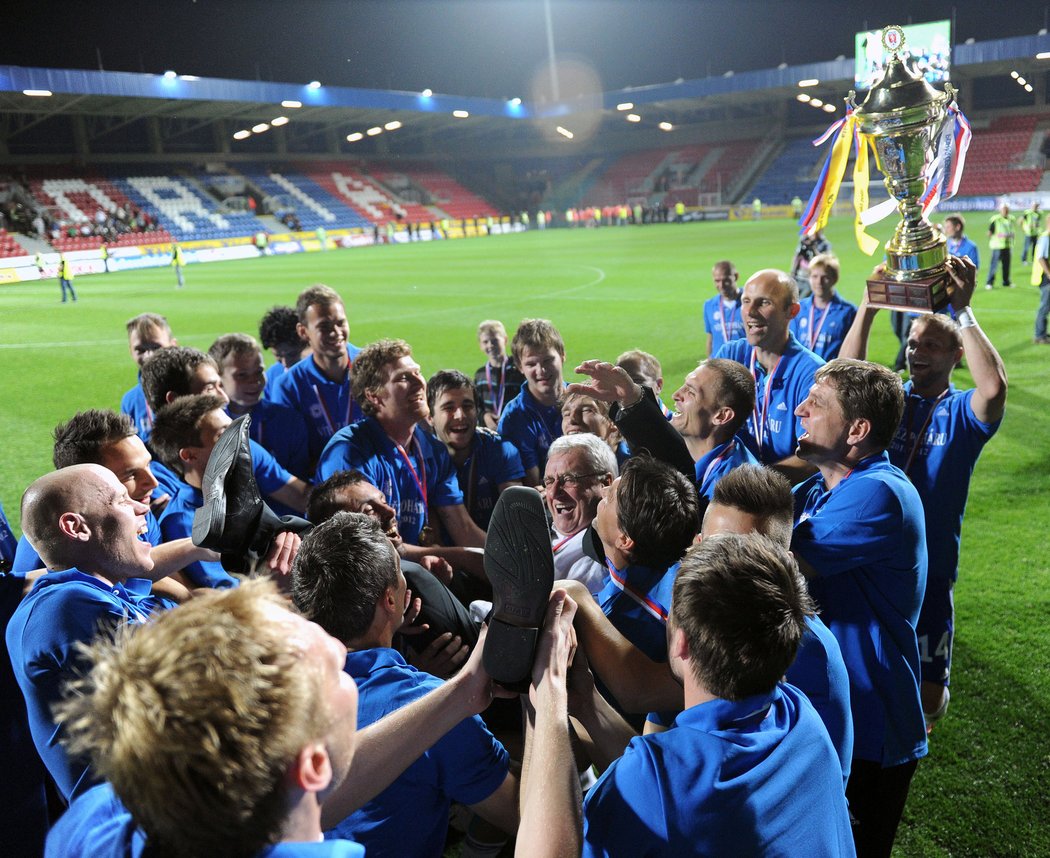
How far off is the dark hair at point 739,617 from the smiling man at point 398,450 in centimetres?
259

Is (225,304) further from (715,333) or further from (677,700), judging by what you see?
(677,700)

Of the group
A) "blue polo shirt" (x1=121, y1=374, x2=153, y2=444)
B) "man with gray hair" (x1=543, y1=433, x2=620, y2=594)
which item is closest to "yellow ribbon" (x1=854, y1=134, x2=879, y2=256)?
"man with gray hair" (x1=543, y1=433, x2=620, y2=594)

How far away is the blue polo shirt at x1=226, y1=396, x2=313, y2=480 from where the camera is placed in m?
5.45

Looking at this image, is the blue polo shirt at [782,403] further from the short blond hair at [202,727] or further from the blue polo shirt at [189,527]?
the short blond hair at [202,727]

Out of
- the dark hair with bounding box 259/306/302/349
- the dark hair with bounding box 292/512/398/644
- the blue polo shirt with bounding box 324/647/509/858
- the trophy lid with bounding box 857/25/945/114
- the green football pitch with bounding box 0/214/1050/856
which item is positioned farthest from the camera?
the dark hair with bounding box 259/306/302/349

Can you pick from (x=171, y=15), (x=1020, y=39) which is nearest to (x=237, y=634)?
(x=171, y=15)

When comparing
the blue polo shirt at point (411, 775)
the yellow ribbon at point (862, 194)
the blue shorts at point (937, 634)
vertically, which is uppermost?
the yellow ribbon at point (862, 194)

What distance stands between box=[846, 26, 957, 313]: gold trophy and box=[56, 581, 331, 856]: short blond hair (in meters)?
2.86

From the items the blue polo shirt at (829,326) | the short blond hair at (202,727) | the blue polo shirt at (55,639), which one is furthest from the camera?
the blue polo shirt at (829,326)

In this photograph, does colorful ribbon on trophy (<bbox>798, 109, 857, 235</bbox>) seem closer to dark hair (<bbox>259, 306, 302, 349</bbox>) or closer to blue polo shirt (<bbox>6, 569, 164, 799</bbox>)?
blue polo shirt (<bbox>6, 569, 164, 799</bbox>)

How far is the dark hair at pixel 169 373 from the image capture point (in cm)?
471

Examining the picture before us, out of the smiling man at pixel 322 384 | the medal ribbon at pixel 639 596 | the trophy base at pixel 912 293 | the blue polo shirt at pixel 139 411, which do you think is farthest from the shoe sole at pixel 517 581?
the blue polo shirt at pixel 139 411

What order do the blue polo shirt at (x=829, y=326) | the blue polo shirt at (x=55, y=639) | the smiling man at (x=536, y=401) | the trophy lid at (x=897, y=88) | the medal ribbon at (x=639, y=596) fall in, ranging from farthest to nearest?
1. the blue polo shirt at (x=829, y=326)
2. the smiling man at (x=536, y=401)
3. the trophy lid at (x=897, y=88)
4. the medal ribbon at (x=639, y=596)
5. the blue polo shirt at (x=55, y=639)

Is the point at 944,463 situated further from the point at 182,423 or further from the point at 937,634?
the point at 182,423
